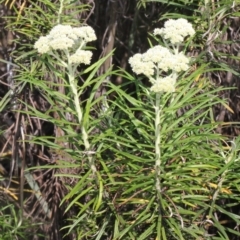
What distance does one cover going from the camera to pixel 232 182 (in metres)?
1.75

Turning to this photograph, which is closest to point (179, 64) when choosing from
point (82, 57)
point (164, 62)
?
point (164, 62)

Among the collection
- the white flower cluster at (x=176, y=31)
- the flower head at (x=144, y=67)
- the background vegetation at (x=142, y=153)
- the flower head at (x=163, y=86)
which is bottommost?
the background vegetation at (x=142, y=153)

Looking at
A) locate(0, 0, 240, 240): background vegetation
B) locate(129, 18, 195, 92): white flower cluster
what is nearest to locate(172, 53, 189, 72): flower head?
locate(129, 18, 195, 92): white flower cluster

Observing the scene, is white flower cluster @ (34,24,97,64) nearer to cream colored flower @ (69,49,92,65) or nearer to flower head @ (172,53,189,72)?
cream colored flower @ (69,49,92,65)

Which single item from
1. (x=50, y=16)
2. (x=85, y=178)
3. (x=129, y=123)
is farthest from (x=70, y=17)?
(x=85, y=178)

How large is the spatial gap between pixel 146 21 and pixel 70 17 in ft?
A: 2.50

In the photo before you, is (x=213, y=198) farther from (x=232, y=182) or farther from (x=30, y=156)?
(x=30, y=156)

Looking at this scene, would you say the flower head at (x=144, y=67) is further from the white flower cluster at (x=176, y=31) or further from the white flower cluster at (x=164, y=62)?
the white flower cluster at (x=176, y=31)

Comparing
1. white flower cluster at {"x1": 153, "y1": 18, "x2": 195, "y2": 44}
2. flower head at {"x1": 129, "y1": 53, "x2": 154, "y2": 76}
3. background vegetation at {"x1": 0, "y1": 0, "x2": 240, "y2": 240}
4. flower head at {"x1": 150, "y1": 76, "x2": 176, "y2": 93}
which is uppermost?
white flower cluster at {"x1": 153, "y1": 18, "x2": 195, "y2": 44}

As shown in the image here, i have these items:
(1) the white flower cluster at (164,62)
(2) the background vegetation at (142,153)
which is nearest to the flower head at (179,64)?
(1) the white flower cluster at (164,62)

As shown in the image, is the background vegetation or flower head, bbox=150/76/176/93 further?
the background vegetation

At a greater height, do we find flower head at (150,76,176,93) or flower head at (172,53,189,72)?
flower head at (172,53,189,72)

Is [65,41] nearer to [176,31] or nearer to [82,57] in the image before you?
[82,57]

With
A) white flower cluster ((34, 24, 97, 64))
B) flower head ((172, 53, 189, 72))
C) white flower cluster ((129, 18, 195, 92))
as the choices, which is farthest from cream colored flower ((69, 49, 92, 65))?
flower head ((172, 53, 189, 72))
